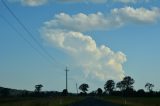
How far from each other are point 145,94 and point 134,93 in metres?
7.11

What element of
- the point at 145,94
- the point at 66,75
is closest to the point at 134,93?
the point at 145,94

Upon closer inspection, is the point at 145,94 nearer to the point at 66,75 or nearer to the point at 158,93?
the point at 158,93

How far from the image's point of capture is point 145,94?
18025cm

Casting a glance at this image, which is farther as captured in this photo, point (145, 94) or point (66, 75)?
point (145, 94)

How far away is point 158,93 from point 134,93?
457 inches

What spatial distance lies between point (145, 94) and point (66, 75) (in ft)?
264

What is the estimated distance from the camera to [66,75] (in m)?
106

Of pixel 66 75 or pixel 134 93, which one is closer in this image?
pixel 66 75

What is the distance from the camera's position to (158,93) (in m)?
178

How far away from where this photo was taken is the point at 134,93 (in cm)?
18638

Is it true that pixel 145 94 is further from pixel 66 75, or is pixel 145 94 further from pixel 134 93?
pixel 66 75

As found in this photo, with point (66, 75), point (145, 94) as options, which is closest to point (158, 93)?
point (145, 94)
